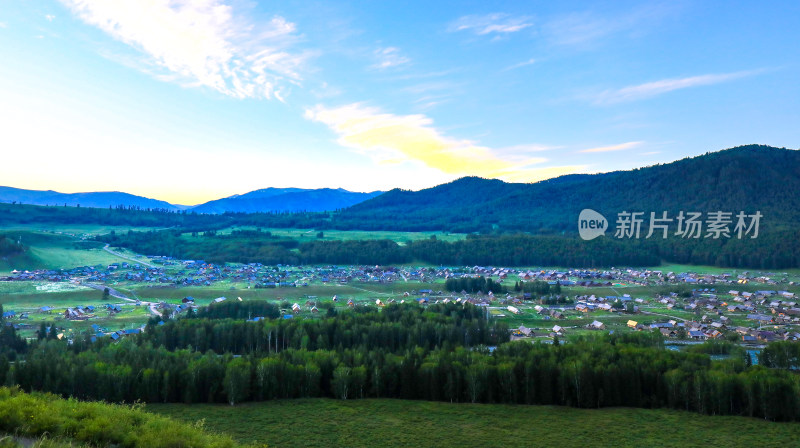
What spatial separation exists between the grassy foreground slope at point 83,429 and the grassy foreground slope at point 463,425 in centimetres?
807

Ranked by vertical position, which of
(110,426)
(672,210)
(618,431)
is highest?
(672,210)

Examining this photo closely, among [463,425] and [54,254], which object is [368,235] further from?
[463,425]

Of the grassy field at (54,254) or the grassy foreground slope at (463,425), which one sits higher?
the grassy field at (54,254)

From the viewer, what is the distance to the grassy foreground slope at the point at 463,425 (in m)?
22.4

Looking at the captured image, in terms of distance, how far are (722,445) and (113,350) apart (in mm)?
32353

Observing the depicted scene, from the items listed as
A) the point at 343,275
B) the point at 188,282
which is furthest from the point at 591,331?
the point at 188,282

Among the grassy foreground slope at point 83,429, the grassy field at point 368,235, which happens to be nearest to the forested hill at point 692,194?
the grassy field at point 368,235

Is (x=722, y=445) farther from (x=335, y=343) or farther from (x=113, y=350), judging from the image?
(x=113, y=350)

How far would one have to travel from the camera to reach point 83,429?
13367 mm

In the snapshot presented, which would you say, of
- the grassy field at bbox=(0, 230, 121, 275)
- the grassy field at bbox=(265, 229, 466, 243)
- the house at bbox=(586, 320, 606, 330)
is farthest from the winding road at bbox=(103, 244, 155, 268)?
the house at bbox=(586, 320, 606, 330)

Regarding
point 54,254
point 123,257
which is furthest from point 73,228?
point 54,254

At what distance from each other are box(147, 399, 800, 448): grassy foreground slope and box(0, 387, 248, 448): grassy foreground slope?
8.07 m

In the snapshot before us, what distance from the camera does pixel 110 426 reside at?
13906mm

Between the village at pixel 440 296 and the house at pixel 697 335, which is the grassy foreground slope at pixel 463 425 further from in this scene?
the house at pixel 697 335
